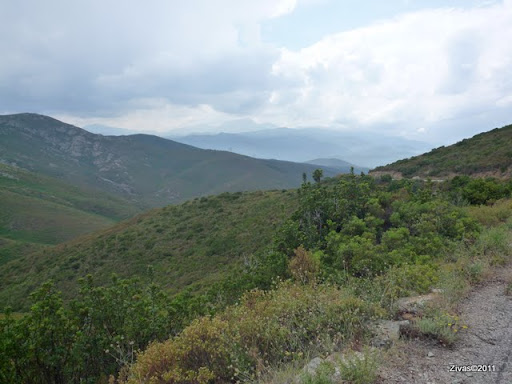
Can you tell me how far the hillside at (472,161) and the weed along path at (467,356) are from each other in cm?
2424

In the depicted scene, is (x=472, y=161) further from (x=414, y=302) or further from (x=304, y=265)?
(x=414, y=302)

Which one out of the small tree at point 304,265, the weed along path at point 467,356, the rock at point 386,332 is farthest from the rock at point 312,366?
the small tree at point 304,265

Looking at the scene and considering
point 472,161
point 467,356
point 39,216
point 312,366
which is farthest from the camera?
point 39,216

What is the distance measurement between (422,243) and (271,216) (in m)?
17.8

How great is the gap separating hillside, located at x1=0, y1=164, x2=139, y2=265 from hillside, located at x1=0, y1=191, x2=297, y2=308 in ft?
89.3

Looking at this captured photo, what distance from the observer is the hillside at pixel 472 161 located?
26.0 meters

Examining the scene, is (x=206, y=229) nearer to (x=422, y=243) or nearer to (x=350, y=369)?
(x=422, y=243)

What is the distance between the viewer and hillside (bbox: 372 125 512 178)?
26033 millimetres

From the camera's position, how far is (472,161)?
29.0m

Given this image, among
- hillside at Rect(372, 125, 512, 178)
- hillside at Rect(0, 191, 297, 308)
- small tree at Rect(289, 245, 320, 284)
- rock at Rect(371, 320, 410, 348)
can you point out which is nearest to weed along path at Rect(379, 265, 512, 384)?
rock at Rect(371, 320, 410, 348)

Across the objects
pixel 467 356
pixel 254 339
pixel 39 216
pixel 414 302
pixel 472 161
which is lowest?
pixel 39 216

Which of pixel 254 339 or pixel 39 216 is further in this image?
pixel 39 216

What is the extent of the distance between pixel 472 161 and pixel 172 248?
27.2 meters

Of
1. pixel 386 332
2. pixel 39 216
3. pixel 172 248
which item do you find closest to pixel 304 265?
pixel 386 332
